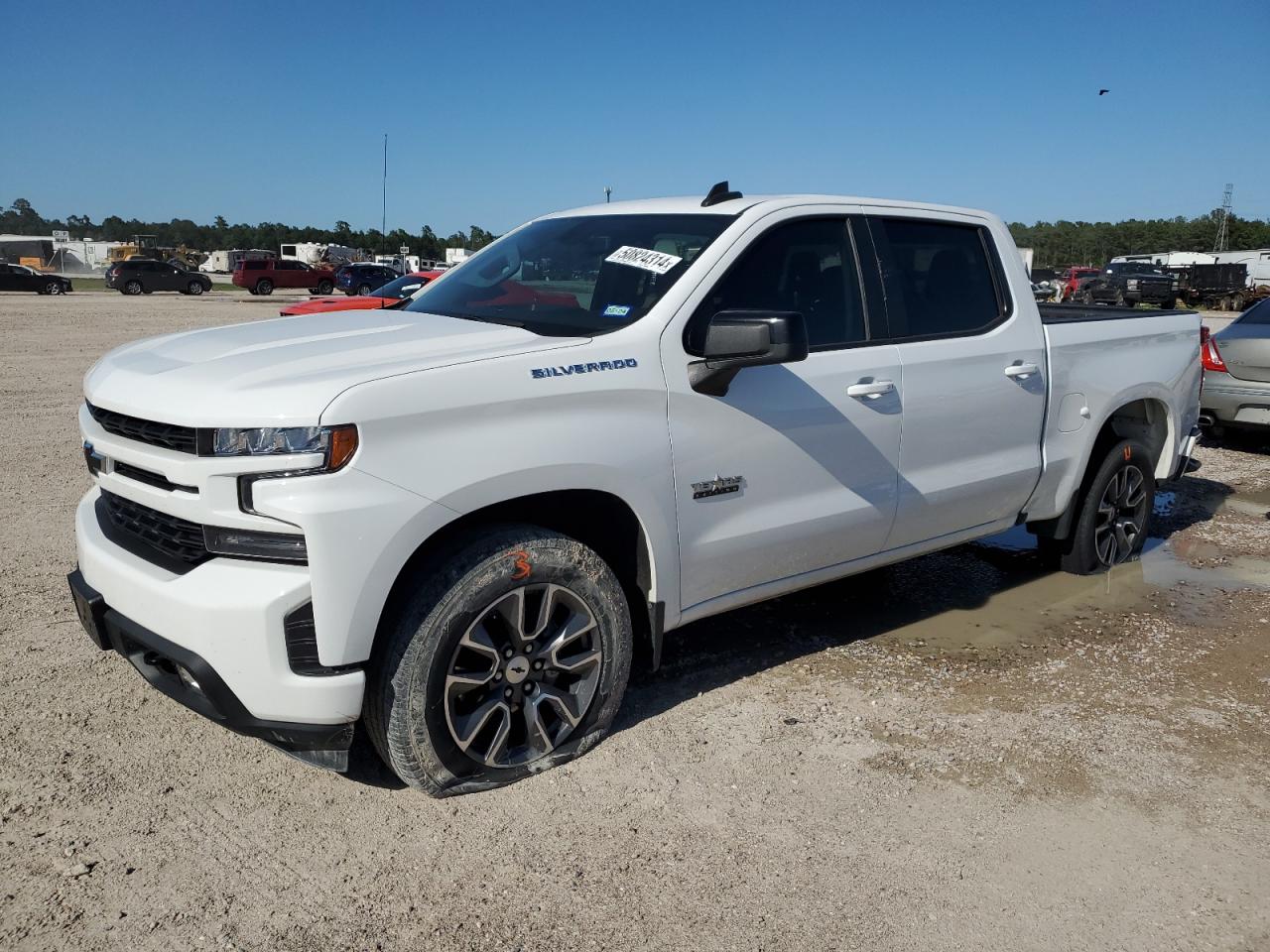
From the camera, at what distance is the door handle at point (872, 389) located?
396cm

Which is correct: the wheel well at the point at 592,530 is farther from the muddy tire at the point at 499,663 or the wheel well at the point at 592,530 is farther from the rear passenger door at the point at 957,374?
the rear passenger door at the point at 957,374

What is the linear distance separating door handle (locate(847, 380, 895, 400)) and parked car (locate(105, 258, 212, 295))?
42.6 metres

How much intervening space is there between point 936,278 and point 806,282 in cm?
84

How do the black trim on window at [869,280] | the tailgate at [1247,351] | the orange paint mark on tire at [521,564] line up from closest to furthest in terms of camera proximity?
the orange paint mark on tire at [521,564] < the black trim on window at [869,280] < the tailgate at [1247,351]

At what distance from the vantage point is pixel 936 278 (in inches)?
178

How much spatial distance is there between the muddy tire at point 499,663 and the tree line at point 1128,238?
110m

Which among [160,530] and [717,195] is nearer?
[160,530]

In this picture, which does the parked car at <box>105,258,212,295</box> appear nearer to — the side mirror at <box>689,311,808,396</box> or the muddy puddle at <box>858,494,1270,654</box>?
the muddy puddle at <box>858,494,1270,654</box>

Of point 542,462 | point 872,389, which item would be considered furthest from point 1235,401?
point 542,462

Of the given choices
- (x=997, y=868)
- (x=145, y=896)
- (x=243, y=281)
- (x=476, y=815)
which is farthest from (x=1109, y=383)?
(x=243, y=281)

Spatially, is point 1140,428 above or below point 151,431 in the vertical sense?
below

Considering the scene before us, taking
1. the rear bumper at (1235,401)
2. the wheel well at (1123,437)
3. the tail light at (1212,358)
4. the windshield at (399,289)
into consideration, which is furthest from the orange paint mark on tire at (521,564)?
the windshield at (399,289)

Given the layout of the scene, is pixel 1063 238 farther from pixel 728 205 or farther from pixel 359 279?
pixel 728 205

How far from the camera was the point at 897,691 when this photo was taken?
416cm
